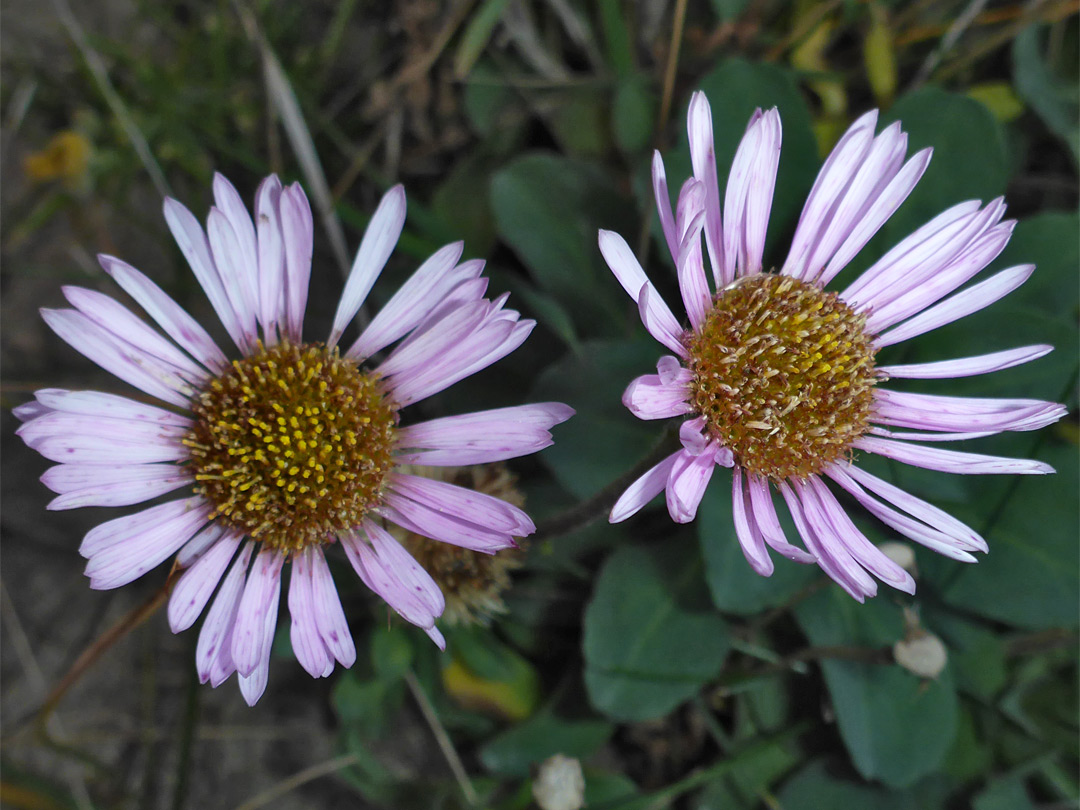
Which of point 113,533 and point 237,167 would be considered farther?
point 237,167

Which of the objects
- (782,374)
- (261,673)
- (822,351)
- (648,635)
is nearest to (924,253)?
(822,351)

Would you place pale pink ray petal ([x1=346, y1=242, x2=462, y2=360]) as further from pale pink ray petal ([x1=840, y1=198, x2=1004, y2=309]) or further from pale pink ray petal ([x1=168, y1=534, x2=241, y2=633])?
pale pink ray petal ([x1=840, y1=198, x2=1004, y2=309])

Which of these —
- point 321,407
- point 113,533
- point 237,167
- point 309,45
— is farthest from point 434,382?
point 309,45

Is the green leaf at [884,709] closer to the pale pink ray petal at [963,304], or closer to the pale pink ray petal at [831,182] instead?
the pale pink ray petal at [963,304]

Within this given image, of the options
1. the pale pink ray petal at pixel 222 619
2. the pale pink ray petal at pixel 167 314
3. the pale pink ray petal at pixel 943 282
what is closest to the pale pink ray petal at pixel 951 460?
the pale pink ray petal at pixel 943 282

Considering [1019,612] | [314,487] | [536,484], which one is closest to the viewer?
[314,487]

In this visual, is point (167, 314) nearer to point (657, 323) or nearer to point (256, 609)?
point (256, 609)

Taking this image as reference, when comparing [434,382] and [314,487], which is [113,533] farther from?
[434,382]
